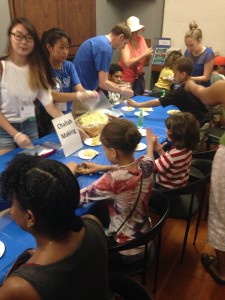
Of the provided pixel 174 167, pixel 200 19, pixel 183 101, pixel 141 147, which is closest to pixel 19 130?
pixel 141 147

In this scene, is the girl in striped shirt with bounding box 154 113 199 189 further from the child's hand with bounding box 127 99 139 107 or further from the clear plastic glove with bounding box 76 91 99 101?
the child's hand with bounding box 127 99 139 107

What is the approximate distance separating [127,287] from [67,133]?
1.08 m

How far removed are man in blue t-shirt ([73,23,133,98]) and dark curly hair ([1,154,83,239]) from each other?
2067 mm

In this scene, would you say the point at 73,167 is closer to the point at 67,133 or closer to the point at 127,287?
the point at 67,133

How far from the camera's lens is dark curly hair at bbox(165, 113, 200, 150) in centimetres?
177

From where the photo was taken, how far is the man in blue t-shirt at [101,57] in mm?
2672

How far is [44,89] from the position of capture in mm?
1964

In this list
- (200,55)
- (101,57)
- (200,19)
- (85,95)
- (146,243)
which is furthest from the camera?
(200,19)

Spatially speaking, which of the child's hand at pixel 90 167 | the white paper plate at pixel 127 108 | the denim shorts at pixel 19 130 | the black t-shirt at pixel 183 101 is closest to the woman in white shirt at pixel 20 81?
the denim shorts at pixel 19 130

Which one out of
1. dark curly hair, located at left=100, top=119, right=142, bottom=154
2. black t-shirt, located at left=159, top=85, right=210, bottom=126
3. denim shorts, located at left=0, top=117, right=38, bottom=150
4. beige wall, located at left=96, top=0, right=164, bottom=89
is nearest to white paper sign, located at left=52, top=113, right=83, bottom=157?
denim shorts, located at left=0, top=117, right=38, bottom=150

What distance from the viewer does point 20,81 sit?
1.82 meters

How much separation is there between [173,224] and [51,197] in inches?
72.1

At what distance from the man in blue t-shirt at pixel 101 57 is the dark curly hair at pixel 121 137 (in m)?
1.41

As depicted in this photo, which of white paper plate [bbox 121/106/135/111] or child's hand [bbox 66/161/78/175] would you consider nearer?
child's hand [bbox 66/161/78/175]
